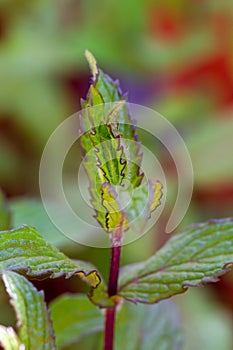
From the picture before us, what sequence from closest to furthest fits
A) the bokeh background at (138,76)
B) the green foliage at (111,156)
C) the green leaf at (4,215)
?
the green foliage at (111,156) < the green leaf at (4,215) < the bokeh background at (138,76)

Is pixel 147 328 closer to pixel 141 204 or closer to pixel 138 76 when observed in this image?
pixel 141 204

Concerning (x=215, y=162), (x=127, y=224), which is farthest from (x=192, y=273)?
(x=215, y=162)

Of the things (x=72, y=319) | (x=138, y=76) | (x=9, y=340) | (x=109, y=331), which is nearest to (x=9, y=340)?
(x=9, y=340)

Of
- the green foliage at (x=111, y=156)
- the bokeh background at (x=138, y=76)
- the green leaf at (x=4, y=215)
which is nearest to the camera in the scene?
the green foliage at (x=111, y=156)

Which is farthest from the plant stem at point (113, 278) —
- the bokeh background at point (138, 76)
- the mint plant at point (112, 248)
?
the bokeh background at point (138, 76)

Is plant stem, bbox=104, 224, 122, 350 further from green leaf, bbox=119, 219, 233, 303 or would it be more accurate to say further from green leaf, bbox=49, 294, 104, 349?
green leaf, bbox=49, 294, 104, 349

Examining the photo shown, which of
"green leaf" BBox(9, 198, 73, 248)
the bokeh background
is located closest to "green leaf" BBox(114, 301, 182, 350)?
"green leaf" BBox(9, 198, 73, 248)

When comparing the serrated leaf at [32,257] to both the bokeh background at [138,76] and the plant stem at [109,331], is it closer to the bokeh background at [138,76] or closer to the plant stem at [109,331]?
the plant stem at [109,331]
